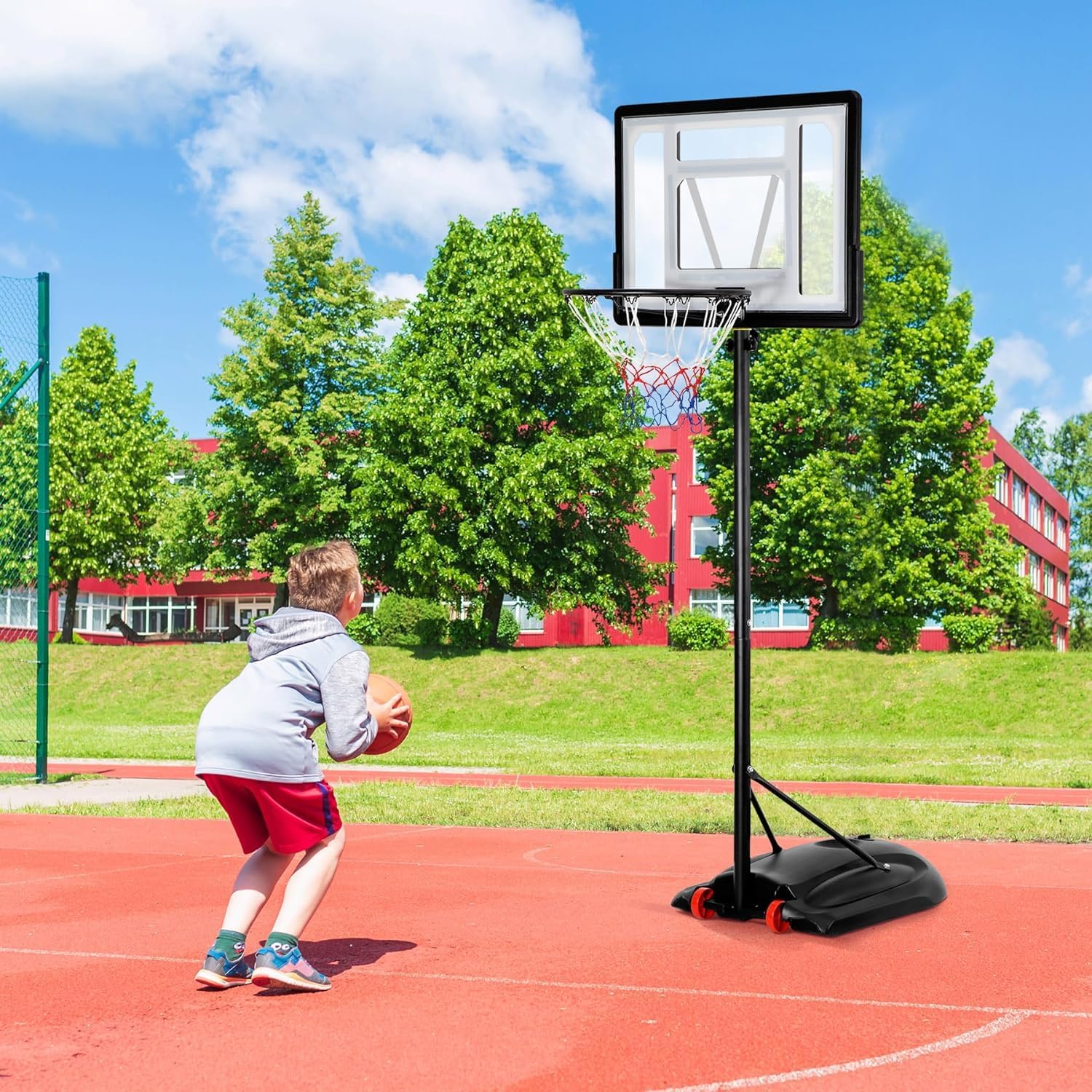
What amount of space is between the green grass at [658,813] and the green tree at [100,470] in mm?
31728

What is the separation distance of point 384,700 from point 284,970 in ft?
3.68

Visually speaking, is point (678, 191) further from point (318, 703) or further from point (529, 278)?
point (529, 278)

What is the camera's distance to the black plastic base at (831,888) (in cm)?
670

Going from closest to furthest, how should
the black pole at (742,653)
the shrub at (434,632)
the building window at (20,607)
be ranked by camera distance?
the black pole at (742,653) < the building window at (20,607) < the shrub at (434,632)

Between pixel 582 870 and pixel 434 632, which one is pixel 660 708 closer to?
pixel 434 632

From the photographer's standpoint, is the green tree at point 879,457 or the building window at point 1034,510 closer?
the green tree at point 879,457

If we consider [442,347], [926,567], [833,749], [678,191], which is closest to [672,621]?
[926,567]

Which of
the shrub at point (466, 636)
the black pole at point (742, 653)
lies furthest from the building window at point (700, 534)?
the black pole at point (742, 653)

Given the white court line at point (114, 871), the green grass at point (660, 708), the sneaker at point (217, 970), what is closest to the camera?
the sneaker at point (217, 970)

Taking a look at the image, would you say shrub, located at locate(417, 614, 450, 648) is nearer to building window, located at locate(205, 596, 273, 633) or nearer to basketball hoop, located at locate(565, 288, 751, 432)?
basketball hoop, located at locate(565, 288, 751, 432)

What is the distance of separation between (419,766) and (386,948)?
12.9 m

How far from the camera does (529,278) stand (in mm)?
36469

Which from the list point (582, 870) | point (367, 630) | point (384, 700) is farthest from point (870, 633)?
point (384, 700)

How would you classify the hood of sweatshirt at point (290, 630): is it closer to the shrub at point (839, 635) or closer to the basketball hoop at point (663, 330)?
the basketball hoop at point (663, 330)
